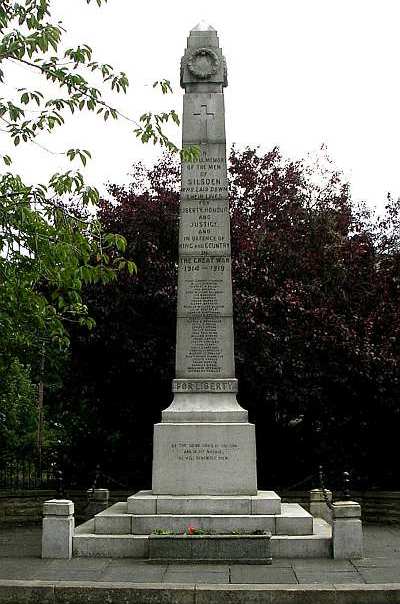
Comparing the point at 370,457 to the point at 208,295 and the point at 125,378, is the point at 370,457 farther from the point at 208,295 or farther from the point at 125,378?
the point at 208,295

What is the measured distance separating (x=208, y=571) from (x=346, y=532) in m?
2.17

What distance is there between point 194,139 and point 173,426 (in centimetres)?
495

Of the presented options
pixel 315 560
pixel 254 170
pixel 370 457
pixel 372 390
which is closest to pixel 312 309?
pixel 372 390

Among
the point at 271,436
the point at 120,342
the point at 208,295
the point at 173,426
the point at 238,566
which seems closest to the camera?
the point at 238,566

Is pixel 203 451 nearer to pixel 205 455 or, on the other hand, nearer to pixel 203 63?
pixel 205 455

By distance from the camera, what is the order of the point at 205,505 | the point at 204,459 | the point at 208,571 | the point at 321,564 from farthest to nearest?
the point at 204,459 < the point at 205,505 < the point at 321,564 < the point at 208,571

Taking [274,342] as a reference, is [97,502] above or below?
below

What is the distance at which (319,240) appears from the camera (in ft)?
73.6

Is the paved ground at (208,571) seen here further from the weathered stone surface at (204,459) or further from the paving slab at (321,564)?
the weathered stone surface at (204,459)

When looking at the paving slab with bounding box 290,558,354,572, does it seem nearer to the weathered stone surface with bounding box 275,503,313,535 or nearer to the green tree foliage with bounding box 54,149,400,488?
the weathered stone surface with bounding box 275,503,313,535

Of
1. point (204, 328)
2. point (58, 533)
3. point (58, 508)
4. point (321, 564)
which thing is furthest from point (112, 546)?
point (204, 328)

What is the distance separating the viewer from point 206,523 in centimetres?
1240

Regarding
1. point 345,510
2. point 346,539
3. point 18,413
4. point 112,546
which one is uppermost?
point 18,413

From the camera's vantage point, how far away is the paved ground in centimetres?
1038
